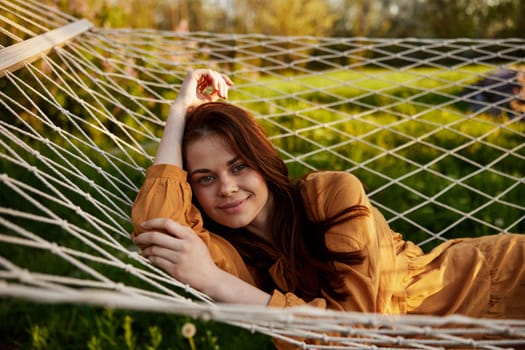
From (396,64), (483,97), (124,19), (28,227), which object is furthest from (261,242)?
(396,64)

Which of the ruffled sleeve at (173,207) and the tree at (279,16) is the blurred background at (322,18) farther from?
the ruffled sleeve at (173,207)

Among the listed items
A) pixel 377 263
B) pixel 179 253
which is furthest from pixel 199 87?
pixel 377 263

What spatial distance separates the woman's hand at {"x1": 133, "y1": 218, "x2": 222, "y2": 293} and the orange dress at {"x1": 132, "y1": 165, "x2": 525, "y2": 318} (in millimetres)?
47

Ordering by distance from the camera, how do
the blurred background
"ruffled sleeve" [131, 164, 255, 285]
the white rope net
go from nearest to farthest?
the white rope net → "ruffled sleeve" [131, 164, 255, 285] → the blurred background

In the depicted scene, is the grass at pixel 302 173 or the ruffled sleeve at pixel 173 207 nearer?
the ruffled sleeve at pixel 173 207

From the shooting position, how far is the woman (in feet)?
3.82

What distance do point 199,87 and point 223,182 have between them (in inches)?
16.3

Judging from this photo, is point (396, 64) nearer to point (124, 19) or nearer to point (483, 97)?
point (483, 97)

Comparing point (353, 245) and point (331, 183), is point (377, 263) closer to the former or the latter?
point (353, 245)

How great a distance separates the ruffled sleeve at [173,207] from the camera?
48.4 inches

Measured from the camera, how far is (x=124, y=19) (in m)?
4.25

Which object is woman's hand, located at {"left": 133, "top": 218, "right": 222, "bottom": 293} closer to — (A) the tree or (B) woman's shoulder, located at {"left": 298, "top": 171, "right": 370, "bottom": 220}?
(B) woman's shoulder, located at {"left": 298, "top": 171, "right": 370, "bottom": 220}

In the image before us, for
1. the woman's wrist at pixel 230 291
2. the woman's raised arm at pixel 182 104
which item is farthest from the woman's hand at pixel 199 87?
the woman's wrist at pixel 230 291

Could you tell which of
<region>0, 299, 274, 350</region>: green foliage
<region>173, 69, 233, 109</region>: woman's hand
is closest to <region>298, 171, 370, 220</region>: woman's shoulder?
<region>173, 69, 233, 109</region>: woman's hand
